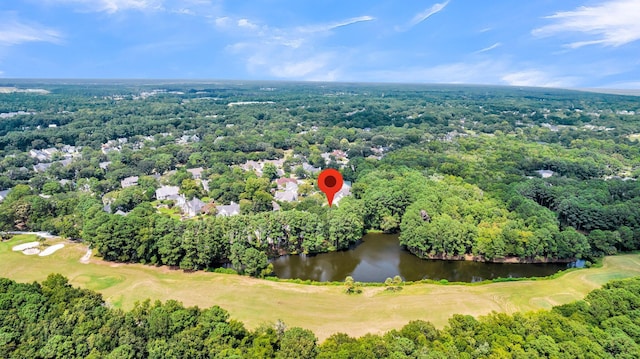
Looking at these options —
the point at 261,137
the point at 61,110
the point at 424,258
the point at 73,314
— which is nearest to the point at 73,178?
the point at 261,137

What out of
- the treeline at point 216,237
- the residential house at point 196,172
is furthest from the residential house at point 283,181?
the treeline at point 216,237

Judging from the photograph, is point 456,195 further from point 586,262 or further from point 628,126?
point 628,126

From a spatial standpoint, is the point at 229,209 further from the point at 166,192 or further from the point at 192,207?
the point at 166,192

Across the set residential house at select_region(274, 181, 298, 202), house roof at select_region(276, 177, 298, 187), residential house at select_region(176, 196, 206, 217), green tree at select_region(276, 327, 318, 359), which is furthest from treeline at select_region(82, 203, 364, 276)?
house roof at select_region(276, 177, 298, 187)

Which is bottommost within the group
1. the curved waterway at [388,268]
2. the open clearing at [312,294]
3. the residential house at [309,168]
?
the curved waterway at [388,268]

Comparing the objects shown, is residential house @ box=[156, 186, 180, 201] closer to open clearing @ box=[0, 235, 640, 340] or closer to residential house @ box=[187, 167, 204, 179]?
residential house @ box=[187, 167, 204, 179]

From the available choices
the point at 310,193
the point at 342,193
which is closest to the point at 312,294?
the point at 342,193

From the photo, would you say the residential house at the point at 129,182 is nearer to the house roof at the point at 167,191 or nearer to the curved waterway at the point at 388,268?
the house roof at the point at 167,191
